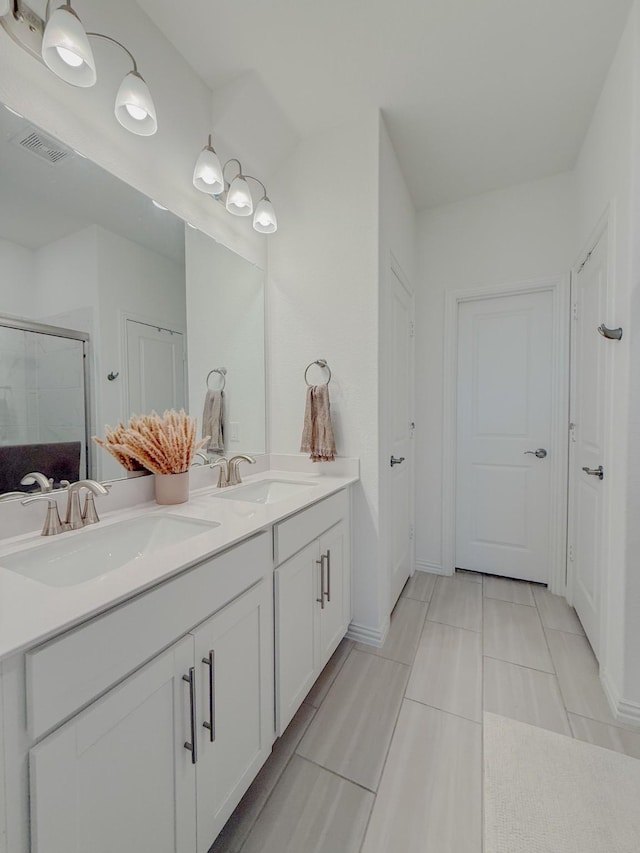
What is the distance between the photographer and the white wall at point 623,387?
1.39 m

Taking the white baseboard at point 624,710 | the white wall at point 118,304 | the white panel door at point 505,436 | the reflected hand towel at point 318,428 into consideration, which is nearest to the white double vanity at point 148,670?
the white wall at point 118,304

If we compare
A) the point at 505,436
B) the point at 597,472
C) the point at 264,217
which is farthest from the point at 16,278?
the point at 505,436

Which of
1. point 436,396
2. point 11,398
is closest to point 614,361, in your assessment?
point 436,396

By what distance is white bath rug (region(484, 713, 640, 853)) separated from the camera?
1.03 metres

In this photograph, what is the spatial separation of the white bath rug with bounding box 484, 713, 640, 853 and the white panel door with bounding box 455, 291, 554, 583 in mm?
1323

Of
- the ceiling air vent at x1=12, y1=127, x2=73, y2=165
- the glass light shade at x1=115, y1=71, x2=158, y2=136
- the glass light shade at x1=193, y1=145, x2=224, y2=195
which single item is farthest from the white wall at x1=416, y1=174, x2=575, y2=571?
the ceiling air vent at x1=12, y1=127, x2=73, y2=165

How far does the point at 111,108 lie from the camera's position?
1.26m

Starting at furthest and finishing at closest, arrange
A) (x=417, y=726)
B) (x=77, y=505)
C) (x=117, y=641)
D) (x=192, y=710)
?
(x=417, y=726)
(x=77, y=505)
(x=192, y=710)
(x=117, y=641)

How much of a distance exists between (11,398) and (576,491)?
271 centimetres

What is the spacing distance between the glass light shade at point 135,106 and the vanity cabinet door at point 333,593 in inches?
63.8

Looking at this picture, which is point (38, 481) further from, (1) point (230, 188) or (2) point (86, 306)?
(1) point (230, 188)

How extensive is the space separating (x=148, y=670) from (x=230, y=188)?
184cm

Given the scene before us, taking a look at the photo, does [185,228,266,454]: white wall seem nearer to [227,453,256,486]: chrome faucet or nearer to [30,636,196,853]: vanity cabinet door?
[227,453,256,486]: chrome faucet

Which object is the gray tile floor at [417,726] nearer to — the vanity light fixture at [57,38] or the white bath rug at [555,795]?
the white bath rug at [555,795]
